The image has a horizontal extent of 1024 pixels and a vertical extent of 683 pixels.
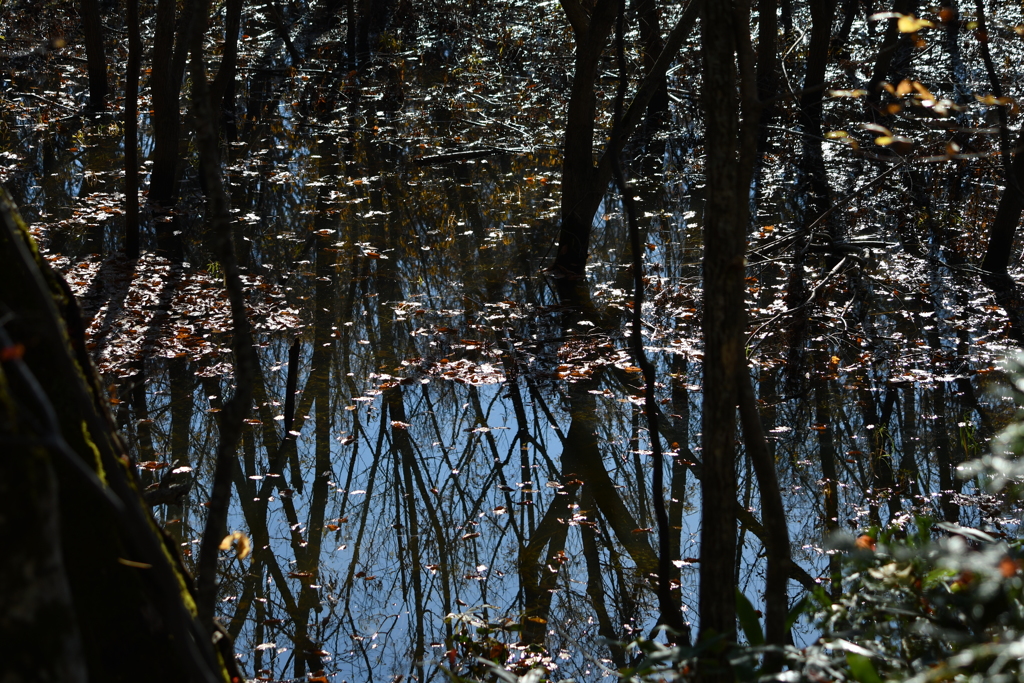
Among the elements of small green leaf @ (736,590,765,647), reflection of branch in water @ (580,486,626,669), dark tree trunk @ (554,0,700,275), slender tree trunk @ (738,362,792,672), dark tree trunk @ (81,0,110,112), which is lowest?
reflection of branch in water @ (580,486,626,669)

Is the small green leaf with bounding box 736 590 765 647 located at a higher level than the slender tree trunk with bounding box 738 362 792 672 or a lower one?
lower

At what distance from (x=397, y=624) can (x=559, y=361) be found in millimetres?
4009

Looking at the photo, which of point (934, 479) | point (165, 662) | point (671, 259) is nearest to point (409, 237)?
point (671, 259)

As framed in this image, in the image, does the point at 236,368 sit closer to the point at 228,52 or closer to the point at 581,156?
the point at 581,156

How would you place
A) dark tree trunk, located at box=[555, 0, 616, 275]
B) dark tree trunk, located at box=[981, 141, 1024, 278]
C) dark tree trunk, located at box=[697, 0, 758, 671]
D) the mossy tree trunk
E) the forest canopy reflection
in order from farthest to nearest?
dark tree trunk, located at box=[555, 0, 616, 275] → dark tree trunk, located at box=[981, 141, 1024, 278] → the forest canopy reflection → dark tree trunk, located at box=[697, 0, 758, 671] → the mossy tree trunk

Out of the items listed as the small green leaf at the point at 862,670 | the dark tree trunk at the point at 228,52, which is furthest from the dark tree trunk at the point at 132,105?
the small green leaf at the point at 862,670

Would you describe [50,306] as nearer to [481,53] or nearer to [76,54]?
[481,53]

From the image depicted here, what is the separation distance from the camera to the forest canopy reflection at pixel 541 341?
325 cm

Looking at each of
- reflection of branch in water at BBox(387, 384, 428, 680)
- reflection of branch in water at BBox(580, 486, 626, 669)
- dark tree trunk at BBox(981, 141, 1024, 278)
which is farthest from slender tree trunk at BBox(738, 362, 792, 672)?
dark tree trunk at BBox(981, 141, 1024, 278)

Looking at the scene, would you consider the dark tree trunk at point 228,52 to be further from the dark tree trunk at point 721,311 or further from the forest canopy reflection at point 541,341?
the dark tree trunk at point 721,311

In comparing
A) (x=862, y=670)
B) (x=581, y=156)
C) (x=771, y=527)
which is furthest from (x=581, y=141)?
(x=862, y=670)

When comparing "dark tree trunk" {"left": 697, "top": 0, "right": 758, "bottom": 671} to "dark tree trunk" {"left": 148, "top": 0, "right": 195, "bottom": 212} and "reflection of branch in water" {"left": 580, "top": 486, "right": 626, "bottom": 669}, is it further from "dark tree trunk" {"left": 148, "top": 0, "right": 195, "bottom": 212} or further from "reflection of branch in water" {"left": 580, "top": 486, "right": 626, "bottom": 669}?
"dark tree trunk" {"left": 148, "top": 0, "right": 195, "bottom": 212}

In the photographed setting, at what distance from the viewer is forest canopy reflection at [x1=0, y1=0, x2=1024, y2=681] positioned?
10.7 feet

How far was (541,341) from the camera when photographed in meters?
9.09
